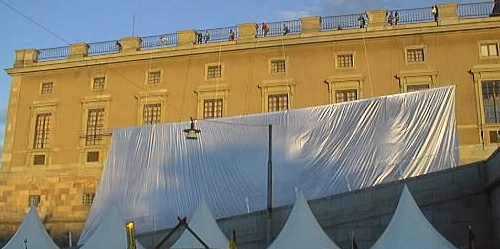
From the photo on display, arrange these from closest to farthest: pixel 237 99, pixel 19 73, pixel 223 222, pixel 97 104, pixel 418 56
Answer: pixel 223 222 → pixel 418 56 → pixel 237 99 → pixel 97 104 → pixel 19 73

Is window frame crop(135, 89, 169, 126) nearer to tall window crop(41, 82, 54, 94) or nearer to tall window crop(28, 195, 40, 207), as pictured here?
tall window crop(41, 82, 54, 94)

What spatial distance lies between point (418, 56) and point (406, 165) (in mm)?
7042

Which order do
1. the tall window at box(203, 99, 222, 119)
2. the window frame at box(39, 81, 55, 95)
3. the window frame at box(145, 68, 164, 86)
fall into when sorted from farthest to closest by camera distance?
the window frame at box(39, 81, 55, 95), the window frame at box(145, 68, 164, 86), the tall window at box(203, 99, 222, 119)

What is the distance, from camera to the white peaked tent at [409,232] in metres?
13.8

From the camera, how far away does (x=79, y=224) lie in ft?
96.5

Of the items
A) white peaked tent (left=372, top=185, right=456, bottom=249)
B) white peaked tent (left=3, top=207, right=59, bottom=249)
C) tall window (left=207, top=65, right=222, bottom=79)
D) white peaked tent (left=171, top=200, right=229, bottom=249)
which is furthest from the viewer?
tall window (left=207, top=65, right=222, bottom=79)

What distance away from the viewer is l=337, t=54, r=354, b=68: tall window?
27719mm

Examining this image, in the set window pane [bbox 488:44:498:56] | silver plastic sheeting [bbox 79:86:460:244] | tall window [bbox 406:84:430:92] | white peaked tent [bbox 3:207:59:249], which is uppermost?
window pane [bbox 488:44:498:56]

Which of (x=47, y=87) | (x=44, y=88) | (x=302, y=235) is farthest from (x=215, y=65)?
(x=302, y=235)

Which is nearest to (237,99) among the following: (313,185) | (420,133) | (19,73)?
(313,185)

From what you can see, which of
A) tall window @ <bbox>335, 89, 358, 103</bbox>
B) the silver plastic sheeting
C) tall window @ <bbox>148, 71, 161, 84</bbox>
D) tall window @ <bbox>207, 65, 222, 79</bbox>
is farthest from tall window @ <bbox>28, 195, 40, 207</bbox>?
tall window @ <bbox>335, 89, 358, 103</bbox>

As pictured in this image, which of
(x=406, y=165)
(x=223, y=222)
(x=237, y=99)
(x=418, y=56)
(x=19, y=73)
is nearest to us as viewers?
(x=223, y=222)

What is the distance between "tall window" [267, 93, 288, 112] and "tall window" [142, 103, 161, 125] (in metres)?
6.20

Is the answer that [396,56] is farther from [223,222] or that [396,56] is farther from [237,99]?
[223,222]
